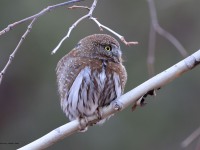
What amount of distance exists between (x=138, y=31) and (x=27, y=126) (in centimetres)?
237

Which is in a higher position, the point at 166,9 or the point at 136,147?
the point at 166,9

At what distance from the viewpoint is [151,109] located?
9344mm

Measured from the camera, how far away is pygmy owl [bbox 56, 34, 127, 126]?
4219mm

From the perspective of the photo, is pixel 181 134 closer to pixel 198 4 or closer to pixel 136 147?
pixel 136 147

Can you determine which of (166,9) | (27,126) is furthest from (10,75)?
(166,9)

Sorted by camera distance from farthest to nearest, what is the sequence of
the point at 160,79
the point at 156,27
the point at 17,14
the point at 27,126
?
the point at 27,126 → the point at 17,14 → the point at 156,27 → the point at 160,79

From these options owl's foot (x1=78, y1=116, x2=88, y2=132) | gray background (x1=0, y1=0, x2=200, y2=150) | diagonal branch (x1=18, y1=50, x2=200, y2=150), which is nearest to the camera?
diagonal branch (x1=18, y1=50, x2=200, y2=150)

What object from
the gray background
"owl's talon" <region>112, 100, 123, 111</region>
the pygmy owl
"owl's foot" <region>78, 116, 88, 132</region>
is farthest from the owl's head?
the gray background

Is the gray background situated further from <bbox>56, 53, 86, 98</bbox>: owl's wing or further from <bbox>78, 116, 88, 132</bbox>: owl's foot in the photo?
<bbox>78, 116, 88, 132</bbox>: owl's foot

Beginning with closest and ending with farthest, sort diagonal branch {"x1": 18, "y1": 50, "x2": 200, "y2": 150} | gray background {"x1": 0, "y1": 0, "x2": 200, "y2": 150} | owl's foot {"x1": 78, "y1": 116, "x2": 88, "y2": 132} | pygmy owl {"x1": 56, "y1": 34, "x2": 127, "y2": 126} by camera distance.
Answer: diagonal branch {"x1": 18, "y1": 50, "x2": 200, "y2": 150}, owl's foot {"x1": 78, "y1": 116, "x2": 88, "y2": 132}, pygmy owl {"x1": 56, "y1": 34, "x2": 127, "y2": 126}, gray background {"x1": 0, "y1": 0, "x2": 200, "y2": 150}

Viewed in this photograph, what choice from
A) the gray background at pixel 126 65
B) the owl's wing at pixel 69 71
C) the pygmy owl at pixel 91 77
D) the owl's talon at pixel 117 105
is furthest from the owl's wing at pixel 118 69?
the gray background at pixel 126 65

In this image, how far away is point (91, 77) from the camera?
167 inches

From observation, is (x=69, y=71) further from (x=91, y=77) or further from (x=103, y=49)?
(x=103, y=49)

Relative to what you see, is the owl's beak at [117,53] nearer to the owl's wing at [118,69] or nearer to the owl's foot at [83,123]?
the owl's wing at [118,69]
